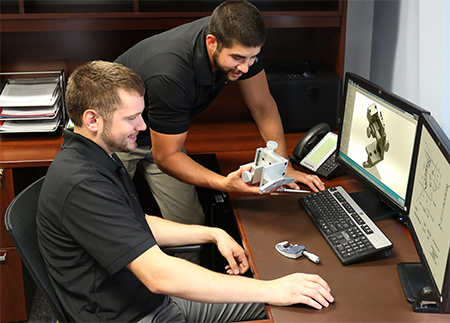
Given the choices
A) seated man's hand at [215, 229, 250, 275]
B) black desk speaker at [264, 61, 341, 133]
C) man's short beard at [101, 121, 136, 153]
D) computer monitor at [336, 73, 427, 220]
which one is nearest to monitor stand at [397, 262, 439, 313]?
computer monitor at [336, 73, 427, 220]

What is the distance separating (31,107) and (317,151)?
52.3 inches

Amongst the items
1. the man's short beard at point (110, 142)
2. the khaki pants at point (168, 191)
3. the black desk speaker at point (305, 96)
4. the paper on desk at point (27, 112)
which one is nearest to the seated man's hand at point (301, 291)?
the man's short beard at point (110, 142)

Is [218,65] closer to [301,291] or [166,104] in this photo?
[166,104]

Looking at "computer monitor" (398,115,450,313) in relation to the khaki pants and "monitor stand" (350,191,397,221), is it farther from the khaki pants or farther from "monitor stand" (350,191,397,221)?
the khaki pants

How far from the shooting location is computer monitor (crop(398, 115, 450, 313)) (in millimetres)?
1108

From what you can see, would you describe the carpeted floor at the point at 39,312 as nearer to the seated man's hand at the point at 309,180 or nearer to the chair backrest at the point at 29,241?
the chair backrest at the point at 29,241

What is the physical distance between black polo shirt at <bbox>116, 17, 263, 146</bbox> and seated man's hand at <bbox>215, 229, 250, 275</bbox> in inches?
18.4

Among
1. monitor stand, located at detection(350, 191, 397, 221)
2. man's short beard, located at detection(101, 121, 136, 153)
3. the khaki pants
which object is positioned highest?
man's short beard, located at detection(101, 121, 136, 153)

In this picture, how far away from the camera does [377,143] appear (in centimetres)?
162

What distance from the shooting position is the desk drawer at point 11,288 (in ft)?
7.18

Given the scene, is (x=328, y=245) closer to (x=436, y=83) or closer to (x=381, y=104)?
(x=381, y=104)

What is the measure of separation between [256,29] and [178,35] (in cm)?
35

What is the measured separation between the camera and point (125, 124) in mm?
1402

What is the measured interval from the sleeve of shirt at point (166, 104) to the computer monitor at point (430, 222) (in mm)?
839
